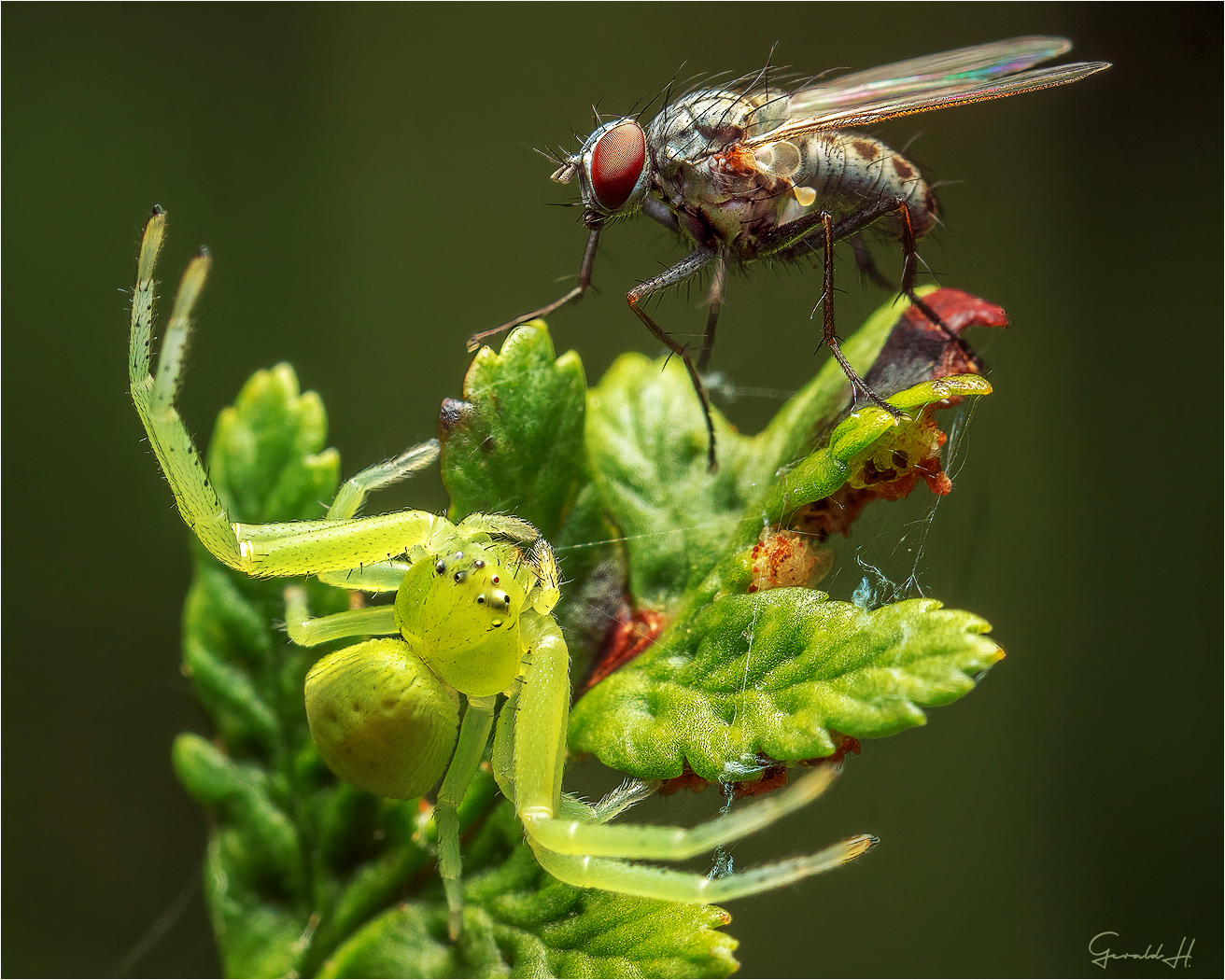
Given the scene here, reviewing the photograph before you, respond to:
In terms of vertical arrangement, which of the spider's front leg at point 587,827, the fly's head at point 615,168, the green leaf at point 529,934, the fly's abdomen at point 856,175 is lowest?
the green leaf at point 529,934

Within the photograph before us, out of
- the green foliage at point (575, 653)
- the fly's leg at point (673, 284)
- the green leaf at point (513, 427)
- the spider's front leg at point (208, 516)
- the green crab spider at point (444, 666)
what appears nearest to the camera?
the green foliage at point (575, 653)

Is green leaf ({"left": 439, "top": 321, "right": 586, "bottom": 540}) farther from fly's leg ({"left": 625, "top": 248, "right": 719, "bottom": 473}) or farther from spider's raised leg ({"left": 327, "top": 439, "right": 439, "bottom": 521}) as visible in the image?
fly's leg ({"left": 625, "top": 248, "right": 719, "bottom": 473})

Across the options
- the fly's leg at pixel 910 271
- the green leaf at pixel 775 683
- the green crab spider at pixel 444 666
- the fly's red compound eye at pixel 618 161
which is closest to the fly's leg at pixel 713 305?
the fly's red compound eye at pixel 618 161

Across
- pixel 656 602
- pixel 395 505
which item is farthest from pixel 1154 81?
pixel 395 505

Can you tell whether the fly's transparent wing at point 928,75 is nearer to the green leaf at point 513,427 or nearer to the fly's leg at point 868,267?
the fly's leg at point 868,267

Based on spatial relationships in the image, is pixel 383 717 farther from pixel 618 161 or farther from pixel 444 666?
pixel 618 161

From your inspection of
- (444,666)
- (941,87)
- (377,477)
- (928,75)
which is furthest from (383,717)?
(928,75)
